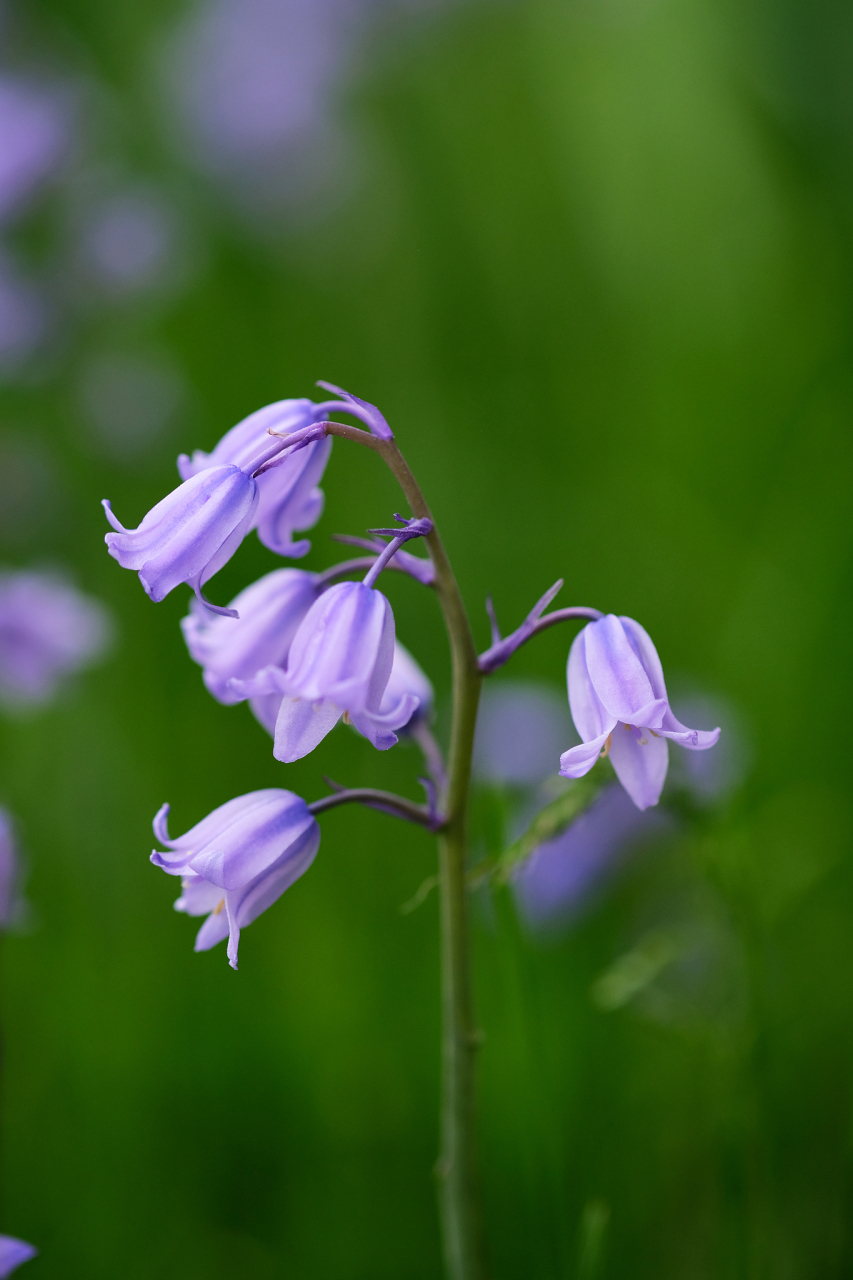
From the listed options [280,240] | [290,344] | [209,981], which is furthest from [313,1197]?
[280,240]

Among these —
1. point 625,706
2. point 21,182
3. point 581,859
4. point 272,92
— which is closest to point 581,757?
point 625,706

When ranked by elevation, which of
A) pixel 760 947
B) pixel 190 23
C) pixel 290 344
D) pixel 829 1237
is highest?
pixel 190 23

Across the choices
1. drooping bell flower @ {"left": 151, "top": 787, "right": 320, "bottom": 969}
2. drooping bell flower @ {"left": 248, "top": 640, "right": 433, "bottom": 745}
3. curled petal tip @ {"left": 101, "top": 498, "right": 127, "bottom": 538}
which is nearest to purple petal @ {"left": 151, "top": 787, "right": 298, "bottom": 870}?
drooping bell flower @ {"left": 151, "top": 787, "right": 320, "bottom": 969}

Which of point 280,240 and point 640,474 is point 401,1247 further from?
point 280,240

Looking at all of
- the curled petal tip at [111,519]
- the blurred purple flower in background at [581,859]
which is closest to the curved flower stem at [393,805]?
the curled petal tip at [111,519]

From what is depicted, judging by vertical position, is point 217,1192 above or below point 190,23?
below

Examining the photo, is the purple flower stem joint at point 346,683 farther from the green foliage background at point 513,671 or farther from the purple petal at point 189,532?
the green foliage background at point 513,671
